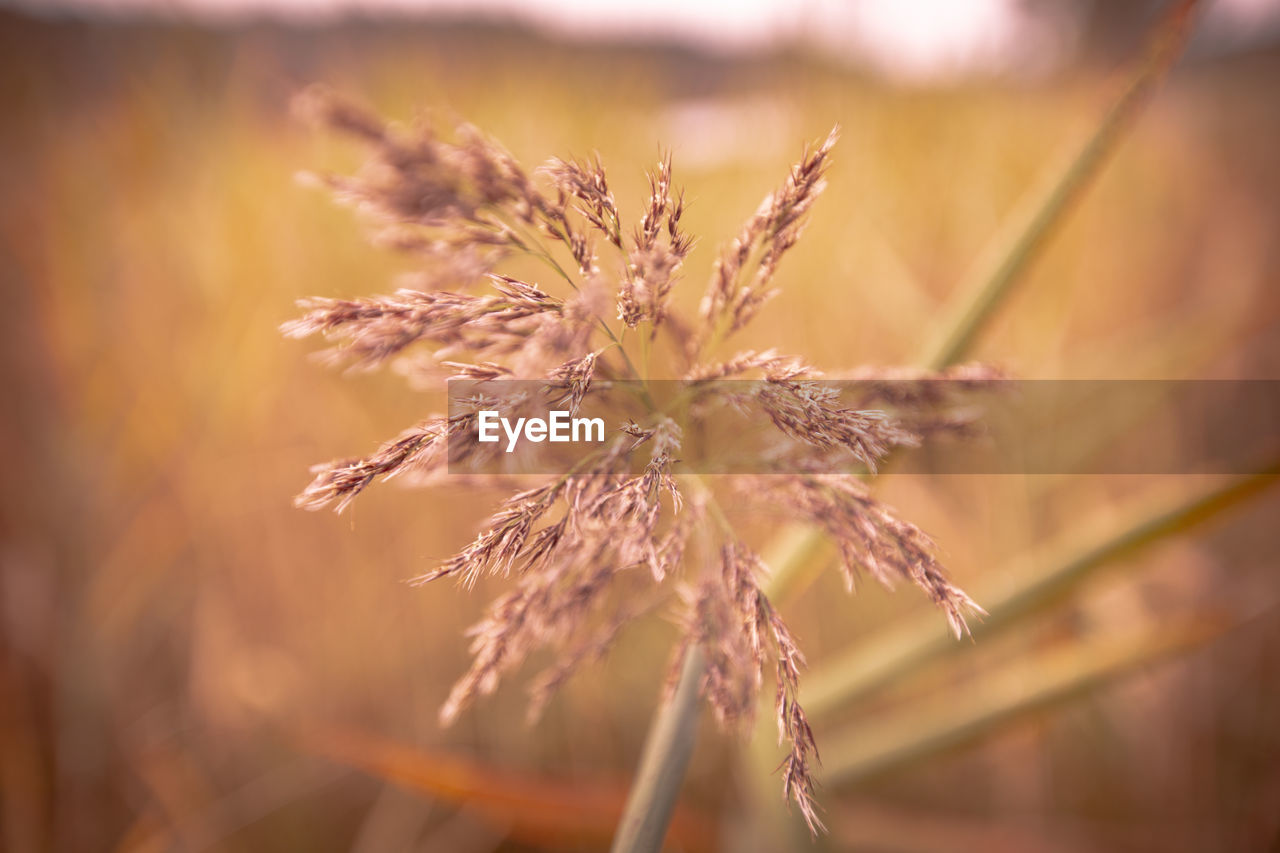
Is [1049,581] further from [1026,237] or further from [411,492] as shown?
[411,492]

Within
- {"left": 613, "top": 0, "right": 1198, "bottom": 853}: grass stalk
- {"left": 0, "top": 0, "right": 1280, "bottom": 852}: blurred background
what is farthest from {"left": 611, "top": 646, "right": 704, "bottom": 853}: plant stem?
{"left": 0, "top": 0, "right": 1280, "bottom": 852}: blurred background

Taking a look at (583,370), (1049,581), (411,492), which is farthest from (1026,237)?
(411,492)

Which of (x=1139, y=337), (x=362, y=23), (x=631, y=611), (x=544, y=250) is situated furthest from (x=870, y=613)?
(x=362, y=23)

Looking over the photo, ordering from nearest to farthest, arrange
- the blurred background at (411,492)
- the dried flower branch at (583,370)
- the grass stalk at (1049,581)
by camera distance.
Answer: the dried flower branch at (583,370) < the grass stalk at (1049,581) < the blurred background at (411,492)

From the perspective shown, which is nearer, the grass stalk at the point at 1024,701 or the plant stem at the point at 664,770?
the plant stem at the point at 664,770

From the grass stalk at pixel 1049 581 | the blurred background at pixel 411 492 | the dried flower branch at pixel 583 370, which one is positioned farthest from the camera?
the blurred background at pixel 411 492

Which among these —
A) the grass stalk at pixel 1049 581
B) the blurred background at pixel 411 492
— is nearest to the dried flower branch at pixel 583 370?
the grass stalk at pixel 1049 581

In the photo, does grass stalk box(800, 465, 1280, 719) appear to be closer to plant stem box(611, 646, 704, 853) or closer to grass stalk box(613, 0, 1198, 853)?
grass stalk box(613, 0, 1198, 853)

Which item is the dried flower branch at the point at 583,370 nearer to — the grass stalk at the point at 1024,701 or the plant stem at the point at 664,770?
the plant stem at the point at 664,770
